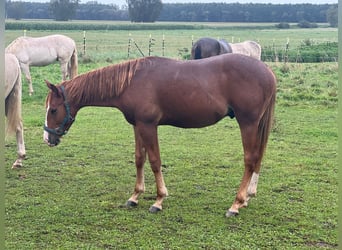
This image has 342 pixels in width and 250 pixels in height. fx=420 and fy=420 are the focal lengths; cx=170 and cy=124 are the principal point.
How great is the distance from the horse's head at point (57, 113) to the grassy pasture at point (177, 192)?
713 mm

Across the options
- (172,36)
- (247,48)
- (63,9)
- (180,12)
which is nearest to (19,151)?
(247,48)

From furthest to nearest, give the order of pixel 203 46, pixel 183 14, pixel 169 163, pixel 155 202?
pixel 183 14
pixel 203 46
pixel 169 163
pixel 155 202

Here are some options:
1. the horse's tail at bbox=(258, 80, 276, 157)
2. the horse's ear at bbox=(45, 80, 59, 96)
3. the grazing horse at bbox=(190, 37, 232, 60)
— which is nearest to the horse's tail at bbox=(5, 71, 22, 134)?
the horse's ear at bbox=(45, 80, 59, 96)

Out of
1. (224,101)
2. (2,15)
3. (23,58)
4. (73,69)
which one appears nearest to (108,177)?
(224,101)

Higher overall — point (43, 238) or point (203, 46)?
point (203, 46)

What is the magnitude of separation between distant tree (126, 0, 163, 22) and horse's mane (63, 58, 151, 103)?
1843 cm

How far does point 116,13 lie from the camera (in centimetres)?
2544

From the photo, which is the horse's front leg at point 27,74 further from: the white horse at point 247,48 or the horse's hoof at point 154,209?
the horse's hoof at point 154,209

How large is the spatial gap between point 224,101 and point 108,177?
1849 mm

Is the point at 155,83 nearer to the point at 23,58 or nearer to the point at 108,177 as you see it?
the point at 108,177

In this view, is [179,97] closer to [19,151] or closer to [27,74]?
[19,151]

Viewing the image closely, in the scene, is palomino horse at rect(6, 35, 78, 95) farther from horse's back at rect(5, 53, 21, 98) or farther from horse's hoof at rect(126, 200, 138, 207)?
horse's hoof at rect(126, 200, 138, 207)

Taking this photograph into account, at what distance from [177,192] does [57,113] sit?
146 cm

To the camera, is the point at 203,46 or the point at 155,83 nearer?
the point at 155,83
